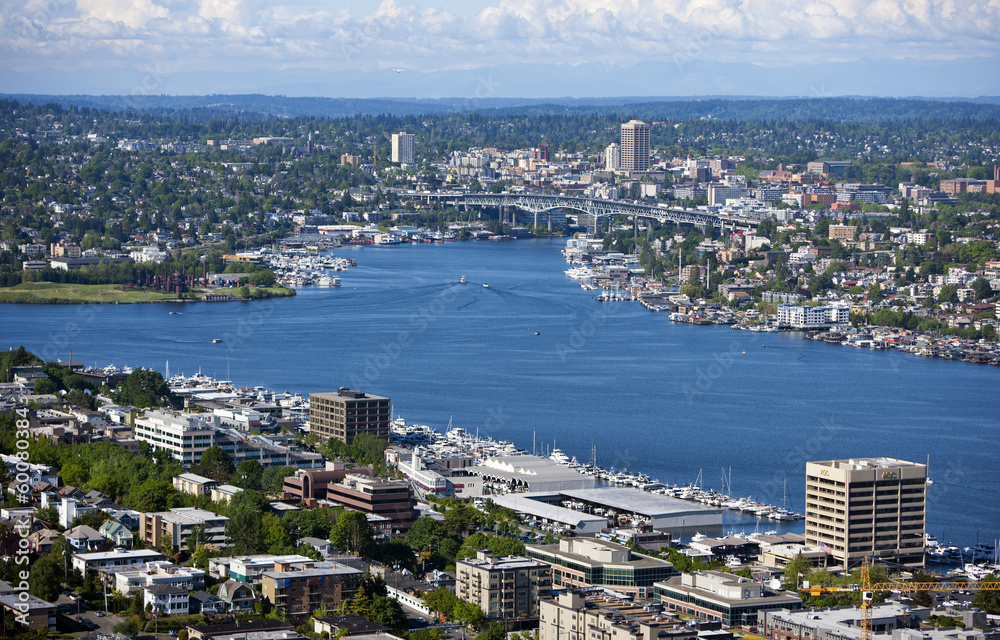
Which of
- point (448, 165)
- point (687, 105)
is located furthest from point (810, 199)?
point (687, 105)

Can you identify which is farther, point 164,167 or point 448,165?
point 448,165

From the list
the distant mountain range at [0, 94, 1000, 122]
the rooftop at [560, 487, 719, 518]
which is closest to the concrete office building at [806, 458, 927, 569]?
the rooftop at [560, 487, 719, 518]

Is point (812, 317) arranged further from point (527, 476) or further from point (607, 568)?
point (607, 568)

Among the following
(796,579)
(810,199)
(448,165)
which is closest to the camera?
(796,579)

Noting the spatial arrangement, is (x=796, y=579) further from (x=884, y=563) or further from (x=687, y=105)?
(x=687, y=105)

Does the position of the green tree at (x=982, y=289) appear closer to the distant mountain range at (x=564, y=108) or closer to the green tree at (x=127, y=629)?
the green tree at (x=127, y=629)

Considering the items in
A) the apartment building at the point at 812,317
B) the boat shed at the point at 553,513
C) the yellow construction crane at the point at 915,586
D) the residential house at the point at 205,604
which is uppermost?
the residential house at the point at 205,604

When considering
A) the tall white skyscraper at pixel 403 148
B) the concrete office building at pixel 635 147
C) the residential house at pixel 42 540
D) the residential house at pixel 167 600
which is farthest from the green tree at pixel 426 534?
the tall white skyscraper at pixel 403 148
